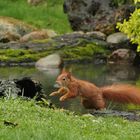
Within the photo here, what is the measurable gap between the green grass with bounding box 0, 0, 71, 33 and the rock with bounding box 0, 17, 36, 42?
5.26 meters

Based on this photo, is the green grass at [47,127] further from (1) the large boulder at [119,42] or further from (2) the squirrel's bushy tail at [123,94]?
(1) the large boulder at [119,42]

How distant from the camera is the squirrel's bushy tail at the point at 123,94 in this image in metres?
16.1

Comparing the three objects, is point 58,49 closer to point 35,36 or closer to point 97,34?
point 35,36

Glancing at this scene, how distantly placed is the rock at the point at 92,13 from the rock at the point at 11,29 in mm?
3369

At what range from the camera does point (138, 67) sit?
3675 centimetres

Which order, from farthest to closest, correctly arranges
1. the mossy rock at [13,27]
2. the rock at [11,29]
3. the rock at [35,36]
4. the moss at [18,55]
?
the mossy rock at [13,27] → the rock at [11,29] → the rock at [35,36] → the moss at [18,55]

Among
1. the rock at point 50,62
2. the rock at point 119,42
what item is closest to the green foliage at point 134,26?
the rock at point 50,62

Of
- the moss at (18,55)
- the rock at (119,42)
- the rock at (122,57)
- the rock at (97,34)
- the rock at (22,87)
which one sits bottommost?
the rock at (122,57)

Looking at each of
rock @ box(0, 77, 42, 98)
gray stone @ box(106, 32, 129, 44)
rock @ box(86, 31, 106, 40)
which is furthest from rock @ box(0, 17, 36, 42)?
rock @ box(0, 77, 42, 98)

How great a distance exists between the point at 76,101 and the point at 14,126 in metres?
11.2

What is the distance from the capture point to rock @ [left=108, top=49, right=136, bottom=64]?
3866cm

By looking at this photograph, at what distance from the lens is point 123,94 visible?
53.7ft

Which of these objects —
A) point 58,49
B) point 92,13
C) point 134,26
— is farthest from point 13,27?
point 134,26

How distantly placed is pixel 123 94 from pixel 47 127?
6.34 metres
